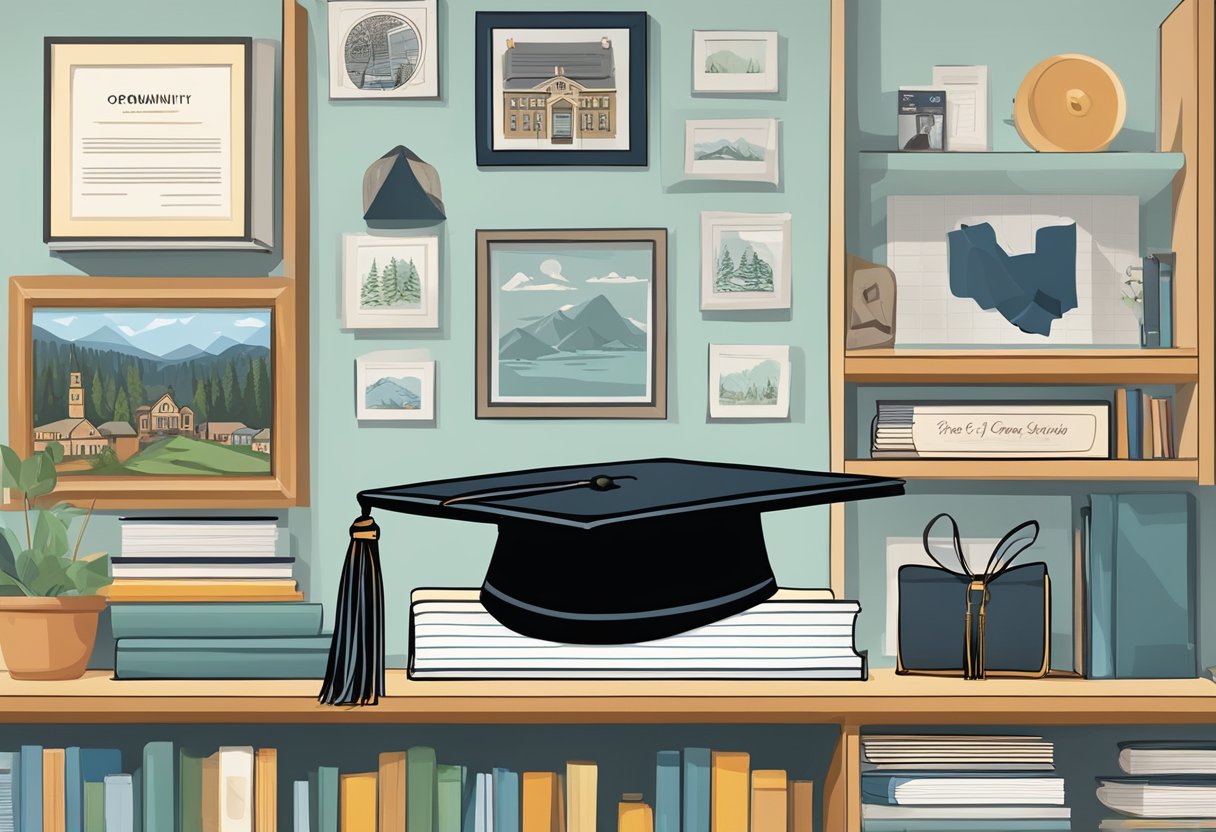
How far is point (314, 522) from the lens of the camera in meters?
1.87

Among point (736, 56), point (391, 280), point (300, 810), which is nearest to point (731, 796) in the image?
point (300, 810)

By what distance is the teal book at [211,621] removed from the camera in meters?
1.66

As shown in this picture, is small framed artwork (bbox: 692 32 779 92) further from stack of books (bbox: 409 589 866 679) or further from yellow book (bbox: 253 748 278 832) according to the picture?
yellow book (bbox: 253 748 278 832)

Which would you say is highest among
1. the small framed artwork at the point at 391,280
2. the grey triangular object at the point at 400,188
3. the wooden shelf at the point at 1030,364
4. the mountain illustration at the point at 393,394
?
the grey triangular object at the point at 400,188

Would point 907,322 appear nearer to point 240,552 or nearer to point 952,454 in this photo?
point 952,454

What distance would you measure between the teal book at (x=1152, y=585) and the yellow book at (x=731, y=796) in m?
0.64

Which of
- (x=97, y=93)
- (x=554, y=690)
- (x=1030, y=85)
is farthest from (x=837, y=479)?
(x=97, y=93)

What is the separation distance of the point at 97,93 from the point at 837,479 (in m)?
1.44

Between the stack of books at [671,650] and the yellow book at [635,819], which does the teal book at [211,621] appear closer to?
the stack of books at [671,650]

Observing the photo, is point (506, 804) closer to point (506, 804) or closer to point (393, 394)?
point (506, 804)

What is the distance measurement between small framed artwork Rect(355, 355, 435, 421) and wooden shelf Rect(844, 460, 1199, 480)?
0.82 m

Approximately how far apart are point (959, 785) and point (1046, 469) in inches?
20.9

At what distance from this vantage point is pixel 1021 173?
5.98ft

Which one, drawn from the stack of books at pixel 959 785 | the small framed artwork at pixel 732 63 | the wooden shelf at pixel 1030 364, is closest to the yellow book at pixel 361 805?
the stack of books at pixel 959 785
